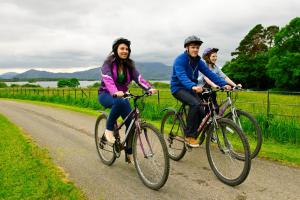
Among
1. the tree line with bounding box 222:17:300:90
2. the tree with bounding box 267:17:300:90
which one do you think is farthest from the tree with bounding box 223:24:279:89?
the tree with bounding box 267:17:300:90

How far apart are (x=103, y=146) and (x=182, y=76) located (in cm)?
209

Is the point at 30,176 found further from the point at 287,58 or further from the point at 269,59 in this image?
the point at 269,59

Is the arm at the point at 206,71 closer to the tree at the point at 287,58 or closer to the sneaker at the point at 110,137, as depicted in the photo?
the sneaker at the point at 110,137

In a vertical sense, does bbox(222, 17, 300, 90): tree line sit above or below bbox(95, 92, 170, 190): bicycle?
above

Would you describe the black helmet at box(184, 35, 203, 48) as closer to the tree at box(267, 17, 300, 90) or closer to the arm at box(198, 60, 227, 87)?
the arm at box(198, 60, 227, 87)

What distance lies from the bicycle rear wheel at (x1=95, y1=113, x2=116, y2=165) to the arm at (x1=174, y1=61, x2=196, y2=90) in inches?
66.6

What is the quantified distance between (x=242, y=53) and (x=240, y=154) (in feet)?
211

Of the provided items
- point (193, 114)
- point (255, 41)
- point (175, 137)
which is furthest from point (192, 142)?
point (255, 41)

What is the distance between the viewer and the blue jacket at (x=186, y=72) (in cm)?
604

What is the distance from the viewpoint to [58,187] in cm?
505

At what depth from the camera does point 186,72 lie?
635cm

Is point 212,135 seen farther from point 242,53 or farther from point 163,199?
point 242,53

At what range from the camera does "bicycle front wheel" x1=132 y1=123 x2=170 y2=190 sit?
480 centimetres

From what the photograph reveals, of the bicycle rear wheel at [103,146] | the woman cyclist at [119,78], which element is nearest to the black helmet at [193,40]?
the woman cyclist at [119,78]
